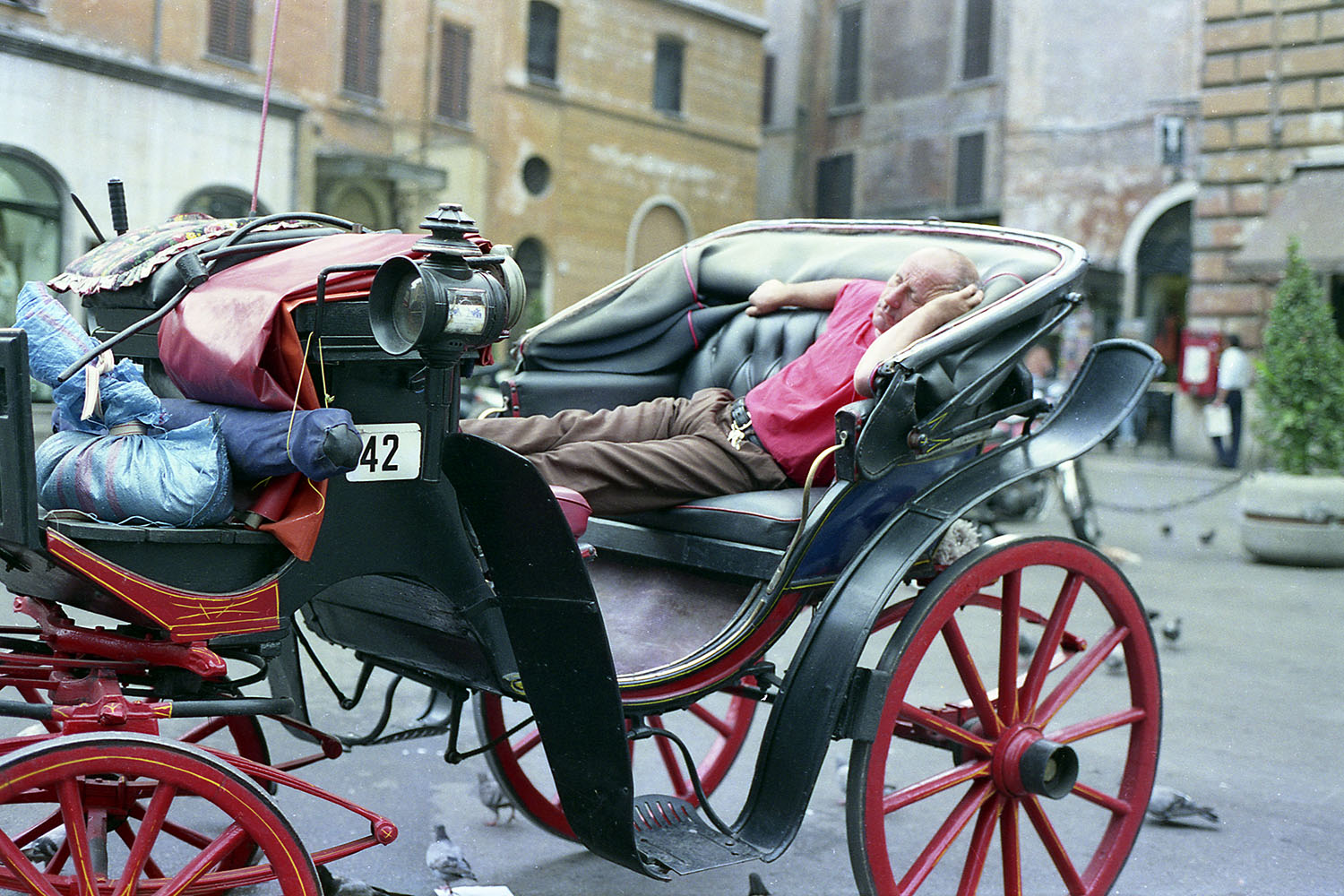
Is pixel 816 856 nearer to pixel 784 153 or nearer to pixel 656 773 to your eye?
pixel 656 773

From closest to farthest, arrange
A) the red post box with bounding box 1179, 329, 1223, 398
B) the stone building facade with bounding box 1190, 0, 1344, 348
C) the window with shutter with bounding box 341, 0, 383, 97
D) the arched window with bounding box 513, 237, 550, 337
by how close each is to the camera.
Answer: the window with shutter with bounding box 341, 0, 383, 97 → the arched window with bounding box 513, 237, 550, 337 → the stone building facade with bounding box 1190, 0, 1344, 348 → the red post box with bounding box 1179, 329, 1223, 398

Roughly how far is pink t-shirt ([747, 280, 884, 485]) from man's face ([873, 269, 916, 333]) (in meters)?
0.05

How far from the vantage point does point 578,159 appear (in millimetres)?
10133

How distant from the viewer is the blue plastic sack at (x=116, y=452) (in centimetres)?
182

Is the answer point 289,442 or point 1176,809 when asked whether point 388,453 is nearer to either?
point 289,442

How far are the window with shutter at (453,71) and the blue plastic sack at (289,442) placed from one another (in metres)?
6.97

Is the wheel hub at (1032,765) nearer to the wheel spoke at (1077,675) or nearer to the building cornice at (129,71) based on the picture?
the wheel spoke at (1077,675)

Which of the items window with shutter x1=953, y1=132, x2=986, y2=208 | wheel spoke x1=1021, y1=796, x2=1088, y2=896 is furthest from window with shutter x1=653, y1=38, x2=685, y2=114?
window with shutter x1=953, y1=132, x2=986, y2=208

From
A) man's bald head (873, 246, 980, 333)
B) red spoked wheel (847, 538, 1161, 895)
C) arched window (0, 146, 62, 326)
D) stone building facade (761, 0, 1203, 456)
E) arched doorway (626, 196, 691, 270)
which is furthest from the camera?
stone building facade (761, 0, 1203, 456)

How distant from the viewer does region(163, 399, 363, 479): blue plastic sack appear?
1813mm

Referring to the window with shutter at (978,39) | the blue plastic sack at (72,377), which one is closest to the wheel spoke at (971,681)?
the blue plastic sack at (72,377)

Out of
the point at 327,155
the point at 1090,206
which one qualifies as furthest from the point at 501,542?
the point at 1090,206

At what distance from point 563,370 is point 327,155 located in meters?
5.07

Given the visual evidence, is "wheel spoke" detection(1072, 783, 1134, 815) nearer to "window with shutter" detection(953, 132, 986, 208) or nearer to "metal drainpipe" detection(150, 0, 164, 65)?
"metal drainpipe" detection(150, 0, 164, 65)
